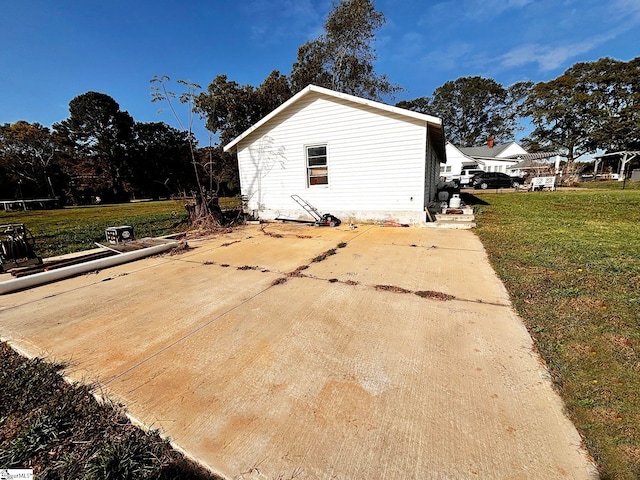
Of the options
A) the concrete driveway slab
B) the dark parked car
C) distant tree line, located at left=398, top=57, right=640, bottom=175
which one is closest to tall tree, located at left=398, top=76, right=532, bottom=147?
distant tree line, located at left=398, top=57, right=640, bottom=175

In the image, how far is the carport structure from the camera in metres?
1.43

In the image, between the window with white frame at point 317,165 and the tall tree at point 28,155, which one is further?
the tall tree at point 28,155

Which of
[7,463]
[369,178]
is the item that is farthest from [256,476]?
[369,178]

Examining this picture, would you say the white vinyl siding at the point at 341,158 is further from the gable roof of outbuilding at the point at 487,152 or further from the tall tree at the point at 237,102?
the gable roof of outbuilding at the point at 487,152

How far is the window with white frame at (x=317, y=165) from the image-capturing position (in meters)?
8.88

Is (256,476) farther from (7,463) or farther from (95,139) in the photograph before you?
(95,139)

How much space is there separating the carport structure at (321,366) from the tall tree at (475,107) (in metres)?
51.0

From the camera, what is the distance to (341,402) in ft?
5.80

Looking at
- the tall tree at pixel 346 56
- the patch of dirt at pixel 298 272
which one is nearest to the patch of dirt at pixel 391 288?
the patch of dirt at pixel 298 272

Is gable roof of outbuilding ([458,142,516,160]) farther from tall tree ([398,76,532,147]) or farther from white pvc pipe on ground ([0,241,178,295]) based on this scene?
white pvc pipe on ground ([0,241,178,295])

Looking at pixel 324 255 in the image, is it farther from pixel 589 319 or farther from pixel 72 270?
pixel 72 270

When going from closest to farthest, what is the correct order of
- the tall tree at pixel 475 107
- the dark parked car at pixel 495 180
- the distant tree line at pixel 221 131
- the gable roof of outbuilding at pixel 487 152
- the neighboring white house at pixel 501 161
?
1. the distant tree line at pixel 221 131
2. the dark parked car at pixel 495 180
3. the neighboring white house at pixel 501 161
4. the gable roof of outbuilding at pixel 487 152
5. the tall tree at pixel 475 107

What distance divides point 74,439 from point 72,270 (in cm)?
406

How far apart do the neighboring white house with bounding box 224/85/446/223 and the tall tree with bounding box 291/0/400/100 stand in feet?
41.3
